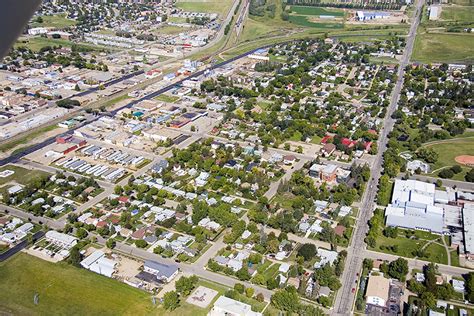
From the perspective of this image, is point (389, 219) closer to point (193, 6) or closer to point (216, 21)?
point (216, 21)

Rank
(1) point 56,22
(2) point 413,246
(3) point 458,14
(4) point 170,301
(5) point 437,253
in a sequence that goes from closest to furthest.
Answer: (4) point 170,301
(5) point 437,253
(2) point 413,246
(3) point 458,14
(1) point 56,22

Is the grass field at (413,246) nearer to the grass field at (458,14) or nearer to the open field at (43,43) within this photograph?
the open field at (43,43)

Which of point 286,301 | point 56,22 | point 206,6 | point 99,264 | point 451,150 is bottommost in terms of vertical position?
point 99,264

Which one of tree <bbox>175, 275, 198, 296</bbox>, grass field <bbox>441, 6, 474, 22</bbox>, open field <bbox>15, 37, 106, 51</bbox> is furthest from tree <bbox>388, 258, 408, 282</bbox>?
grass field <bbox>441, 6, 474, 22</bbox>

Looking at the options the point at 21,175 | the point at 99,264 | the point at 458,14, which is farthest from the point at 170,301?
the point at 458,14

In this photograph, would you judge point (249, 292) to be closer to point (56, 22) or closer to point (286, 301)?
point (286, 301)

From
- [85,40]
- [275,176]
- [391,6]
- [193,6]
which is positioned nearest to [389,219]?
[275,176]

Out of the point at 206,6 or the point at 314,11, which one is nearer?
the point at 314,11
